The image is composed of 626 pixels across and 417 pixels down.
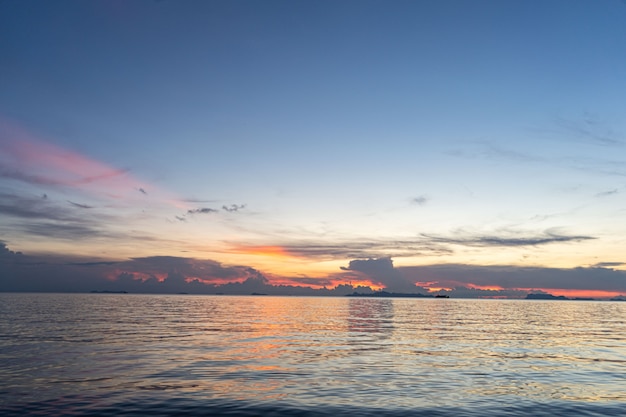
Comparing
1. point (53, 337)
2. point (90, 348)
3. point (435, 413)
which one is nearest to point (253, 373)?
point (435, 413)

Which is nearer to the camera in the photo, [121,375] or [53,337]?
[121,375]

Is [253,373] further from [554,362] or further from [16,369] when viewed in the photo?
[554,362]

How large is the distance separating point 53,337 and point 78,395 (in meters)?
30.3

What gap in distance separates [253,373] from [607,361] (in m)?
32.2

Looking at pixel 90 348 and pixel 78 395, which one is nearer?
pixel 78 395

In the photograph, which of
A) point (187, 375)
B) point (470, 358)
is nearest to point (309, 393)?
point (187, 375)

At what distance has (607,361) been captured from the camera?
134ft

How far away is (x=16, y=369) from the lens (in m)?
31.5

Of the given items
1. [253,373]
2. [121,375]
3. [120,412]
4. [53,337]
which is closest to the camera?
[120,412]

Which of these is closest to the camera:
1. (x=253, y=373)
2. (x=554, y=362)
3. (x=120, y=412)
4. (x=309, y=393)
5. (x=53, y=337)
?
(x=120, y=412)

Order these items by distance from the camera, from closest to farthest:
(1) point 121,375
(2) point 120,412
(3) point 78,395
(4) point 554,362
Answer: (2) point 120,412 → (3) point 78,395 → (1) point 121,375 → (4) point 554,362

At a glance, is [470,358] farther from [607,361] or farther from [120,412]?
[120,412]

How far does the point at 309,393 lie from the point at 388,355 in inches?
672

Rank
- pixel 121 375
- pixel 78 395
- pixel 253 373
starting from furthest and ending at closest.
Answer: pixel 253 373, pixel 121 375, pixel 78 395
